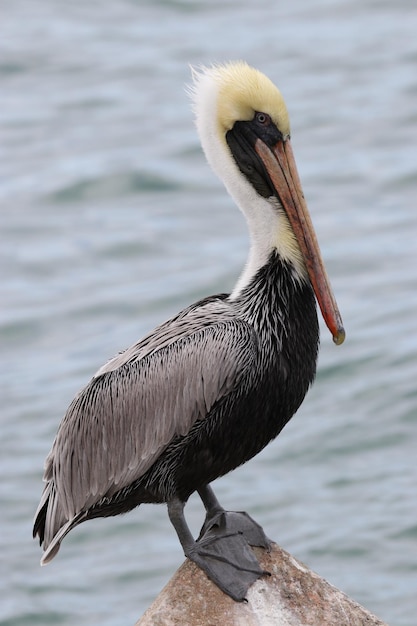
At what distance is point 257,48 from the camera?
2209cm

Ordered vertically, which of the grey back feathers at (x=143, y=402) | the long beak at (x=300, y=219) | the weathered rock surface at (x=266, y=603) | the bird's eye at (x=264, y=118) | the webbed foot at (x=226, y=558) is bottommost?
the weathered rock surface at (x=266, y=603)

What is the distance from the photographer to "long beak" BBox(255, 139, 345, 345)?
657 cm

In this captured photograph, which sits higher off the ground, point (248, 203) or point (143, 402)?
point (248, 203)

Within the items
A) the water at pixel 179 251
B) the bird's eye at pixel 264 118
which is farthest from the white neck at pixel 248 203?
the water at pixel 179 251

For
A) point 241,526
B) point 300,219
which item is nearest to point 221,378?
point 241,526

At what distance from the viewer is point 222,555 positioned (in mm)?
6422

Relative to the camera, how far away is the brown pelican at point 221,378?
6395mm

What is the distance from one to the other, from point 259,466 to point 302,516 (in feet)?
2.81

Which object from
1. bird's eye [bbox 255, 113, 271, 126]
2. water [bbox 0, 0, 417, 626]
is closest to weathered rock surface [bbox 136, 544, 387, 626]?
bird's eye [bbox 255, 113, 271, 126]

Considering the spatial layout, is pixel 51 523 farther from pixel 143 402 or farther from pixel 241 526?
pixel 241 526

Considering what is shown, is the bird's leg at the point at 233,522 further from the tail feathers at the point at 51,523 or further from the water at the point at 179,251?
the water at the point at 179,251

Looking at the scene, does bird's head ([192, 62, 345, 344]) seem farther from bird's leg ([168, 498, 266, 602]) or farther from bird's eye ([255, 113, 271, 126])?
bird's leg ([168, 498, 266, 602])

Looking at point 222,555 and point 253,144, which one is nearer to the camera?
point 222,555

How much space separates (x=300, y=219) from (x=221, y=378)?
2.70 feet
